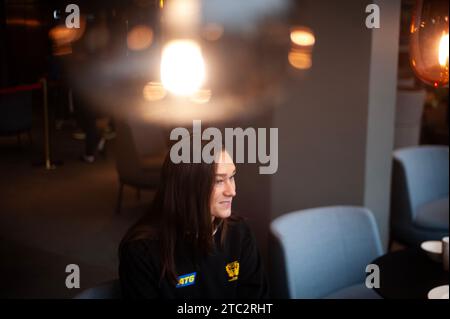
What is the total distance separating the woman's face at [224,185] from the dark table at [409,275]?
0.98 metres

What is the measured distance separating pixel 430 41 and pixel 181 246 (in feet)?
1.80

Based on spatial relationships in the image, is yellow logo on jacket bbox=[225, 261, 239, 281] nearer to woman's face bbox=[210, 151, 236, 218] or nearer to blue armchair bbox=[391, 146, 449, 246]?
woman's face bbox=[210, 151, 236, 218]

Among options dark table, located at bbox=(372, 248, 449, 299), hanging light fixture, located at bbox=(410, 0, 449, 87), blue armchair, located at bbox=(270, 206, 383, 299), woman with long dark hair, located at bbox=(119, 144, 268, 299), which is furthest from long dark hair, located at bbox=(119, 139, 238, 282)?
blue armchair, located at bbox=(270, 206, 383, 299)

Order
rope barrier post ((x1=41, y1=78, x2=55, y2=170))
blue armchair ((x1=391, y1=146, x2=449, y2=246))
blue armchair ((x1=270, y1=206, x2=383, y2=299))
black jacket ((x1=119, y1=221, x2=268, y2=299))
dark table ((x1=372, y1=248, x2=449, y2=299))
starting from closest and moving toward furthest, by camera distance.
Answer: black jacket ((x1=119, y1=221, x2=268, y2=299)), rope barrier post ((x1=41, y1=78, x2=55, y2=170)), dark table ((x1=372, y1=248, x2=449, y2=299)), blue armchair ((x1=270, y1=206, x2=383, y2=299)), blue armchair ((x1=391, y1=146, x2=449, y2=246))

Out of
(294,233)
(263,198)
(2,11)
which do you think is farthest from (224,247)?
(263,198)

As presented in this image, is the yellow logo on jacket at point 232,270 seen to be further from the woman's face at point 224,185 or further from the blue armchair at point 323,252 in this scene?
the blue armchair at point 323,252

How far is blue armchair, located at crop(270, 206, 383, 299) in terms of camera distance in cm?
179

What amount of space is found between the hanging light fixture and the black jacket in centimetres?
43

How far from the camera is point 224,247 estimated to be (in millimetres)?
798

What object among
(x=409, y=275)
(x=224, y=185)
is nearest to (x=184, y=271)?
(x=224, y=185)

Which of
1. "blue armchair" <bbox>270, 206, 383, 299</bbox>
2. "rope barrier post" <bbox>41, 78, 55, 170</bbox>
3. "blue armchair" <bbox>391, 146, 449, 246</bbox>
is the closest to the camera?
"rope barrier post" <bbox>41, 78, 55, 170</bbox>

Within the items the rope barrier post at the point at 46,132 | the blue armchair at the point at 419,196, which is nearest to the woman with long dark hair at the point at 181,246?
the rope barrier post at the point at 46,132

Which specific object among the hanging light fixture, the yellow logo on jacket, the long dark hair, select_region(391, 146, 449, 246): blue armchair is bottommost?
select_region(391, 146, 449, 246): blue armchair

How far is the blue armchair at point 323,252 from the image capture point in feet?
5.88
